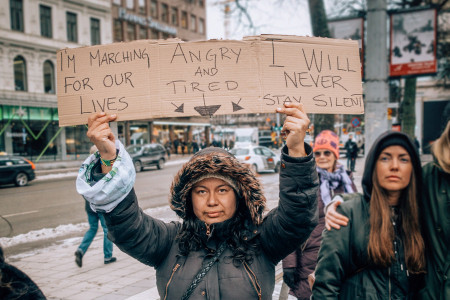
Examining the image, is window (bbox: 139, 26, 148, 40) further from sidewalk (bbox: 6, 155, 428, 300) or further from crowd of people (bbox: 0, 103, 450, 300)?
crowd of people (bbox: 0, 103, 450, 300)

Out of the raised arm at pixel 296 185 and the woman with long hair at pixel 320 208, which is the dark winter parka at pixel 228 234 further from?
the woman with long hair at pixel 320 208

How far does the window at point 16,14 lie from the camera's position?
94.1 feet

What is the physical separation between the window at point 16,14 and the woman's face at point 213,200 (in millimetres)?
32060

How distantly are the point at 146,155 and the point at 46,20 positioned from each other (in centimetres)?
1603

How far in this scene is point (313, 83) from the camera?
2191mm

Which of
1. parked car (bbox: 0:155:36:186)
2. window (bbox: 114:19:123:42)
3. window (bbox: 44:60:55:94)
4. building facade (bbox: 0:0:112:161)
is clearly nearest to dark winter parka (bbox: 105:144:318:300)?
parked car (bbox: 0:155:36:186)

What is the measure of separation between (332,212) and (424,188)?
52 centimetres

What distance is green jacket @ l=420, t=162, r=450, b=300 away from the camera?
6.35 ft

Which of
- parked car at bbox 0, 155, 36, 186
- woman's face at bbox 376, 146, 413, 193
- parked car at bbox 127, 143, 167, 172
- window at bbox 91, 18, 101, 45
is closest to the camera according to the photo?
woman's face at bbox 376, 146, 413, 193

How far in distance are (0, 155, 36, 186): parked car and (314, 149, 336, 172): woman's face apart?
16.2 meters

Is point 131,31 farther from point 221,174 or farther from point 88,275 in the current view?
point 221,174

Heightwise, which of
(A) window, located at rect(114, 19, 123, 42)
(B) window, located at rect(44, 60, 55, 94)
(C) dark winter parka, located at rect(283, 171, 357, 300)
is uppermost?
(A) window, located at rect(114, 19, 123, 42)

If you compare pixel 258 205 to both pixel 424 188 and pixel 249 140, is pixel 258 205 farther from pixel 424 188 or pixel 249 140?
pixel 249 140

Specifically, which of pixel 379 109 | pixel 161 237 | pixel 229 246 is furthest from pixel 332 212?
pixel 379 109
